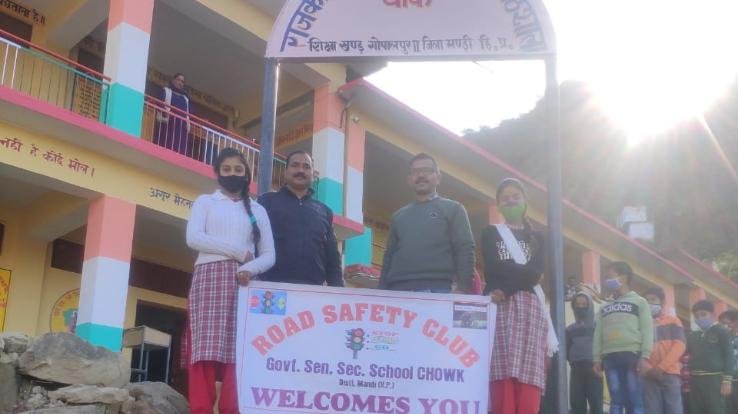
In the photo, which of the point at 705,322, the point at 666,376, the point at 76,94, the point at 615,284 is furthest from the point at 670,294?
the point at 76,94

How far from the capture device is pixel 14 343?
5.05 metres

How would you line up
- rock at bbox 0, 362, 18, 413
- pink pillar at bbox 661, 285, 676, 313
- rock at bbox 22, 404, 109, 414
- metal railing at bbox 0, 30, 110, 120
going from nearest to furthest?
rock at bbox 22, 404, 109, 414
rock at bbox 0, 362, 18, 413
metal railing at bbox 0, 30, 110, 120
pink pillar at bbox 661, 285, 676, 313

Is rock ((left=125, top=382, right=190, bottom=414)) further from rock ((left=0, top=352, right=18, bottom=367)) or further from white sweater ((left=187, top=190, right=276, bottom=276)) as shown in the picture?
white sweater ((left=187, top=190, right=276, bottom=276))

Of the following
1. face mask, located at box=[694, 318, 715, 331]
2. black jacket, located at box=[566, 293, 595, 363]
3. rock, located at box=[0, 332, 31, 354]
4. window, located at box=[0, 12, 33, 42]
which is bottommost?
rock, located at box=[0, 332, 31, 354]

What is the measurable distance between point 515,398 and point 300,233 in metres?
1.49

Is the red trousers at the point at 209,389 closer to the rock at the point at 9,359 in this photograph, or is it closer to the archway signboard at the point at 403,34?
the archway signboard at the point at 403,34

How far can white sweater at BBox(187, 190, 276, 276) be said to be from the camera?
161 inches

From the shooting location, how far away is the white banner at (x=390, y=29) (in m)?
4.95

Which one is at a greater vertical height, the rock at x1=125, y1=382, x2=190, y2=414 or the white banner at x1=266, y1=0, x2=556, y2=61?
the white banner at x1=266, y1=0, x2=556, y2=61

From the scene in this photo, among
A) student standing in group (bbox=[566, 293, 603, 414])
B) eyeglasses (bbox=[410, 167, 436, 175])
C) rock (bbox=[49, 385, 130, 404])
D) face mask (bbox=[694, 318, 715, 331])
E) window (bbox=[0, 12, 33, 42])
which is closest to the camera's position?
eyeglasses (bbox=[410, 167, 436, 175])

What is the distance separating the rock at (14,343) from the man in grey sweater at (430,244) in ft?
8.03

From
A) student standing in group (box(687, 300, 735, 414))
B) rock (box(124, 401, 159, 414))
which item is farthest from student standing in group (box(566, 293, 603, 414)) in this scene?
rock (box(124, 401, 159, 414))

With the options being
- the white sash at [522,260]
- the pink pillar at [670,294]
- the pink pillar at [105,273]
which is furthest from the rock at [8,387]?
the pink pillar at [670,294]

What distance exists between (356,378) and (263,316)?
1.87 ft
